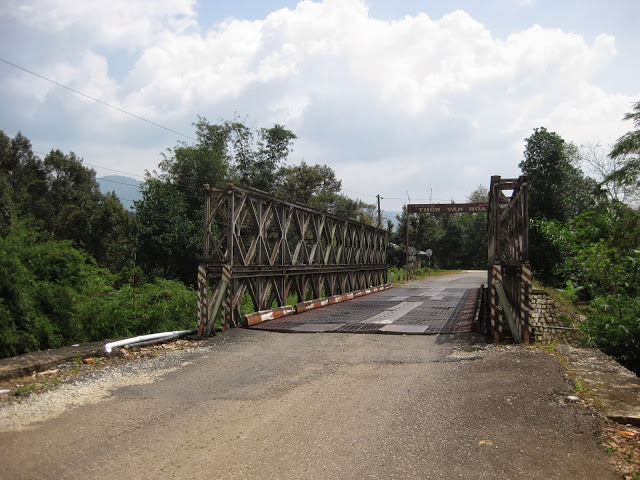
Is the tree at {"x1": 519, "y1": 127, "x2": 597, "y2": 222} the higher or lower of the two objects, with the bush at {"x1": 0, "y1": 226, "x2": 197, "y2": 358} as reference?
higher

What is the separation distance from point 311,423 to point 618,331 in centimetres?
840

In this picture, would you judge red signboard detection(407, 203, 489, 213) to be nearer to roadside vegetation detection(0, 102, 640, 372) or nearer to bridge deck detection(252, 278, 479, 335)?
roadside vegetation detection(0, 102, 640, 372)

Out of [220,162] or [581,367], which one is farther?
[220,162]

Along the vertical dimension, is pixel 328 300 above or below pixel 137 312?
below

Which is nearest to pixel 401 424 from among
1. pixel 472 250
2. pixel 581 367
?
pixel 581 367

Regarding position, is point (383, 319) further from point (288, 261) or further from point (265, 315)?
point (288, 261)

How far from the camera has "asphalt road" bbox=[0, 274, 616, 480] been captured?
3.78m

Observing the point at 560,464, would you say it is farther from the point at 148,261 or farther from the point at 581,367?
the point at 148,261

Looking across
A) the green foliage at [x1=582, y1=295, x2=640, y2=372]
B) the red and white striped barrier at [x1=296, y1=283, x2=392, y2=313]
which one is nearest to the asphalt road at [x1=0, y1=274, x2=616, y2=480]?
the green foliage at [x1=582, y1=295, x2=640, y2=372]

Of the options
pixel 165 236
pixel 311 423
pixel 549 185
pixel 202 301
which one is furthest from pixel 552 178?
pixel 311 423

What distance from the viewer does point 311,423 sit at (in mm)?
4793

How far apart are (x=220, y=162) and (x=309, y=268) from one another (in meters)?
19.0

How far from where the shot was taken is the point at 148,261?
2628cm

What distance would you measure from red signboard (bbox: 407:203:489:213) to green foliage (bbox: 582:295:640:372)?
23460mm
